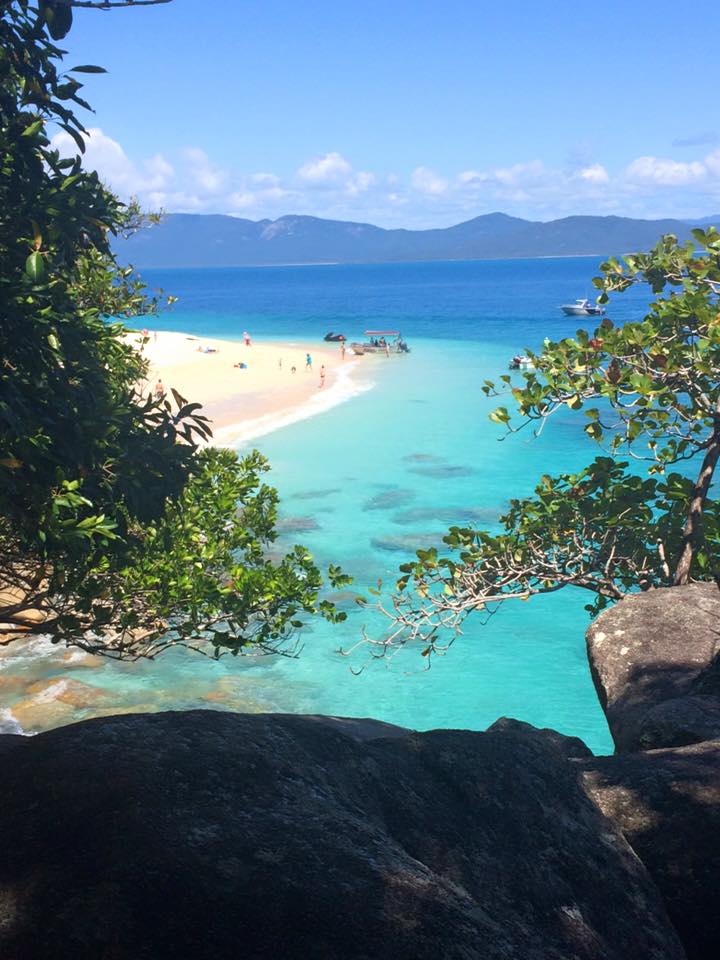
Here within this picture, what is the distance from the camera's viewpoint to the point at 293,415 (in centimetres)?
5450

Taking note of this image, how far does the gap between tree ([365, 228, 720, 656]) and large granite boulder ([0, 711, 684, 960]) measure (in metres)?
4.78

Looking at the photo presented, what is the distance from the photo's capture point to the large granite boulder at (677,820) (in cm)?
411

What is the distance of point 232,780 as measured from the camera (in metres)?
3.67

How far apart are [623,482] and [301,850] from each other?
797 centimetres

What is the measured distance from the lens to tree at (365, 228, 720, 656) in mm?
9391

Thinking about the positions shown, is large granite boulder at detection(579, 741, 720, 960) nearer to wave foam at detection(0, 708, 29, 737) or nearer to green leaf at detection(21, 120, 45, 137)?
green leaf at detection(21, 120, 45, 137)

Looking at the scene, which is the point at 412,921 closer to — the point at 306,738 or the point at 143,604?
the point at 306,738

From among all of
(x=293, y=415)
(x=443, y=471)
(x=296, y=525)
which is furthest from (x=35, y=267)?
(x=293, y=415)

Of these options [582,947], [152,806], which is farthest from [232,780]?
[582,947]

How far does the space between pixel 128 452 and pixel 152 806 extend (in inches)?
157

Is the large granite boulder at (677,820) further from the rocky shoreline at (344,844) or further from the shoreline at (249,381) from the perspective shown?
the shoreline at (249,381)

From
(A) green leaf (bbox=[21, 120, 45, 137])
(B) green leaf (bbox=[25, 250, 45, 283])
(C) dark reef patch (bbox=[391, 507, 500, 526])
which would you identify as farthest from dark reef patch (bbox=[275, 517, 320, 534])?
(B) green leaf (bbox=[25, 250, 45, 283])

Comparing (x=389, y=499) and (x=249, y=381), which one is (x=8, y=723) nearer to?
(x=389, y=499)

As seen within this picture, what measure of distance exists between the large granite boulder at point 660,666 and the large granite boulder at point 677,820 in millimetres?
886
